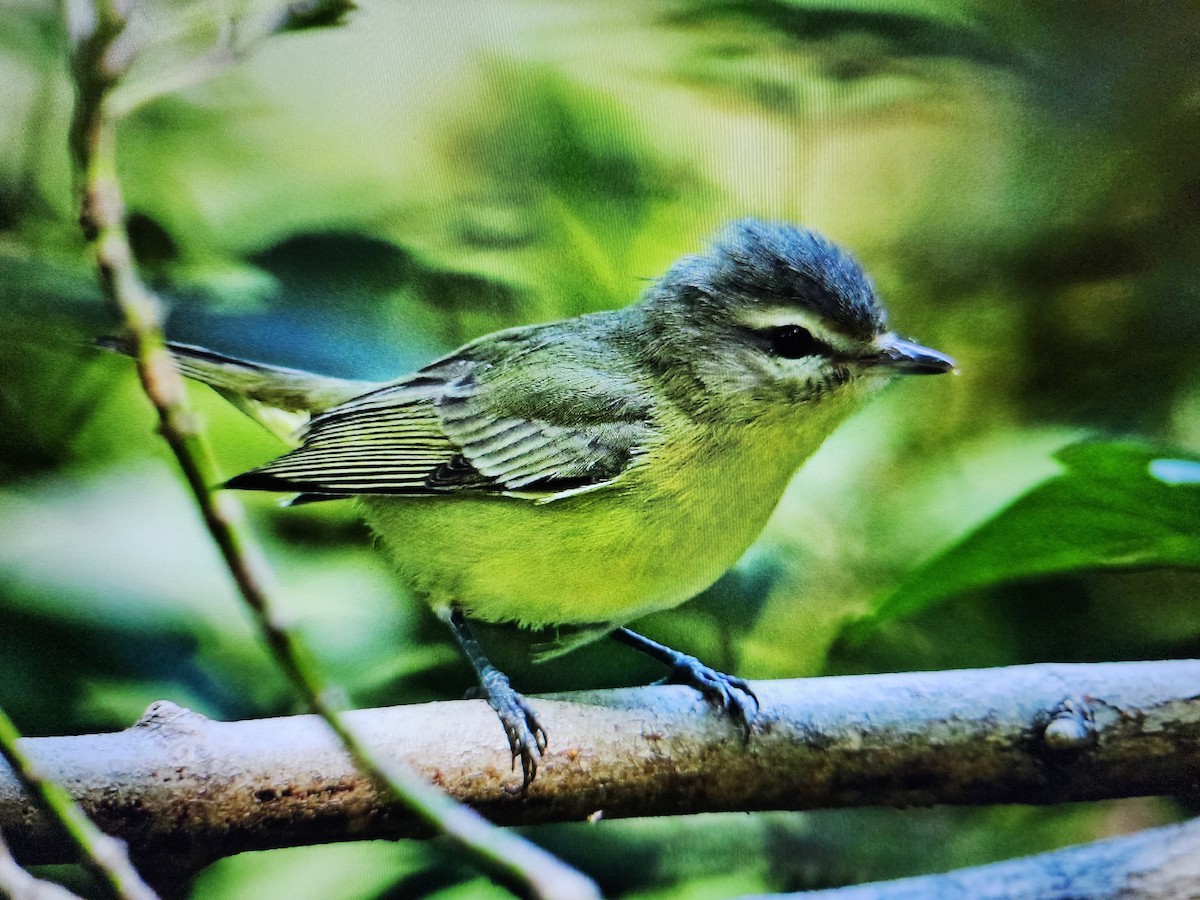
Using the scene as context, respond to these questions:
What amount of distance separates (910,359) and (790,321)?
116 mm

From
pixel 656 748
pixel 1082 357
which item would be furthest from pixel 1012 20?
pixel 656 748

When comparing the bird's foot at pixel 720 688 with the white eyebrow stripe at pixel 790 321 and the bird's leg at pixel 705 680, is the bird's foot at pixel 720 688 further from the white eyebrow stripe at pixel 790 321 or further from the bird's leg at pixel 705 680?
the white eyebrow stripe at pixel 790 321

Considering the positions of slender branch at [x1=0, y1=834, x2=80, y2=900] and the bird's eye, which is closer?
slender branch at [x1=0, y1=834, x2=80, y2=900]

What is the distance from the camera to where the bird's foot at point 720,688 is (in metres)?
0.90

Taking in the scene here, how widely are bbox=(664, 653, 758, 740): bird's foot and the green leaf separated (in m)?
0.16

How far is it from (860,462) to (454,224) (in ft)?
1.56

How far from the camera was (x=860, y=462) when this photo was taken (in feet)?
3.10

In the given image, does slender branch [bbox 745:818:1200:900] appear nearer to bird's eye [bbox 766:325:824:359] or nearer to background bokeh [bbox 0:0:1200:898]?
background bokeh [bbox 0:0:1200:898]

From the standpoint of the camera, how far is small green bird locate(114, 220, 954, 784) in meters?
0.87

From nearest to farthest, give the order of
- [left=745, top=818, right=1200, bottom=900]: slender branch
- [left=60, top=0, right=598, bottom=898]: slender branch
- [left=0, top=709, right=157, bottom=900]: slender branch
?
[left=60, top=0, right=598, bottom=898]: slender branch
[left=0, top=709, right=157, bottom=900]: slender branch
[left=745, top=818, right=1200, bottom=900]: slender branch

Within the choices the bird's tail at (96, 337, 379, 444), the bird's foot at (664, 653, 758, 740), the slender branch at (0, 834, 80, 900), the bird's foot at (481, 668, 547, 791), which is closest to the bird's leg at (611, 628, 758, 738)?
the bird's foot at (664, 653, 758, 740)

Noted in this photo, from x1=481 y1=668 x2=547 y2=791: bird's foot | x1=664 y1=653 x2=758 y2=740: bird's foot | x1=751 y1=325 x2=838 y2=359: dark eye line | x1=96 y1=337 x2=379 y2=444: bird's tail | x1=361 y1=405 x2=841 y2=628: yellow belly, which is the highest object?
x1=751 y1=325 x2=838 y2=359: dark eye line

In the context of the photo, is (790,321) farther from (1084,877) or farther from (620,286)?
(1084,877)

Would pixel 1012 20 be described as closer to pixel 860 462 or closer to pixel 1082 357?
pixel 1082 357
